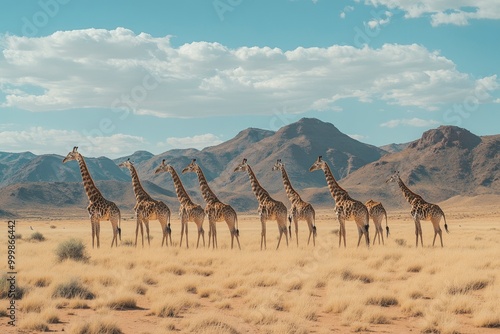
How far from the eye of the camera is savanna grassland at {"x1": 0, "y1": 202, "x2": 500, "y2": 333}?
10.9 m

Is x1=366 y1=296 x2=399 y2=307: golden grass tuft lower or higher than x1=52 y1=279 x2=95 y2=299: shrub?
lower

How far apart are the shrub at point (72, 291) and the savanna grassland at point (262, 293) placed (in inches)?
1.0

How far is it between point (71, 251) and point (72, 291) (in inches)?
234

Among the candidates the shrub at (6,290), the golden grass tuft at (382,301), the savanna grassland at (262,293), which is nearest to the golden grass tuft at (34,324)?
the savanna grassland at (262,293)

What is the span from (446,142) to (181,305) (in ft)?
585

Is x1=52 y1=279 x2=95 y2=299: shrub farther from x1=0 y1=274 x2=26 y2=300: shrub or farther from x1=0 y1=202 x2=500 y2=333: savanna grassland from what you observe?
x1=0 y1=274 x2=26 y2=300: shrub

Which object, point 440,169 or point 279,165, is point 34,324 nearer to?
point 279,165

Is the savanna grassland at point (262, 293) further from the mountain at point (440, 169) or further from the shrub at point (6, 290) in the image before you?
the mountain at point (440, 169)

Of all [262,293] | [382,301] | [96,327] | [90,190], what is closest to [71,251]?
[90,190]

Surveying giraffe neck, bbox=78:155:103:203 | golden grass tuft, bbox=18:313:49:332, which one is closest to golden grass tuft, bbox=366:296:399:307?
golden grass tuft, bbox=18:313:49:332

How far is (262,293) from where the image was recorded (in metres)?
13.4

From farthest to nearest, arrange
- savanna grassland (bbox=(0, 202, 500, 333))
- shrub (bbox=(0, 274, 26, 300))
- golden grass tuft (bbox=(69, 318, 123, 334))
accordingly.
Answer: shrub (bbox=(0, 274, 26, 300)) < savanna grassland (bbox=(0, 202, 500, 333)) < golden grass tuft (bbox=(69, 318, 123, 334))

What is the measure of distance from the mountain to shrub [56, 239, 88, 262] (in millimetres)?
133888

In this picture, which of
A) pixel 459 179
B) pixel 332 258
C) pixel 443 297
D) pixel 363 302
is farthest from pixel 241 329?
pixel 459 179
